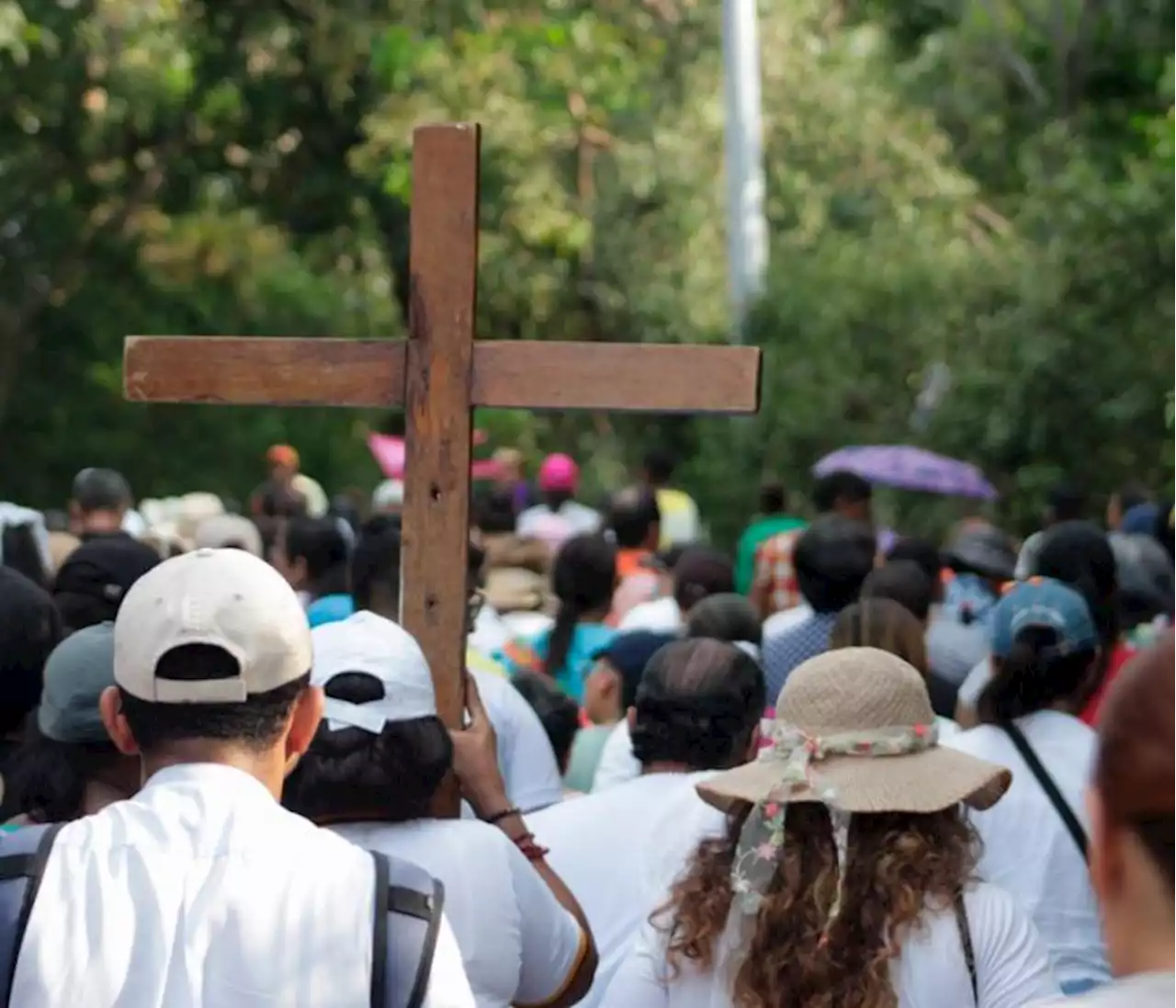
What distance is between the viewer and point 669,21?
2714 centimetres

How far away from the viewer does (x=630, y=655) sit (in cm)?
641

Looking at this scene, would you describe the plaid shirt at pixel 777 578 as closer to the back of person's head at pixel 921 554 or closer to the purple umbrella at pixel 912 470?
the back of person's head at pixel 921 554

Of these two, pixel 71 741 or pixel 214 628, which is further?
pixel 71 741

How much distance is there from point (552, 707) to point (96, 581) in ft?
4.21

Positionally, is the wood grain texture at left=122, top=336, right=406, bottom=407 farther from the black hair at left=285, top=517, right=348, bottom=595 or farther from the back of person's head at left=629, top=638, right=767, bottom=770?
the black hair at left=285, top=517, right=348, bottom=595

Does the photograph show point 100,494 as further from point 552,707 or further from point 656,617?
point 552,707

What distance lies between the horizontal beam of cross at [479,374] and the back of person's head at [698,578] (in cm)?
334

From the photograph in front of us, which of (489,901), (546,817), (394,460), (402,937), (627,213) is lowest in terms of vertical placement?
(394,460)

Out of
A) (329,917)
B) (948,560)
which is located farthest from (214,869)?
(948,560)

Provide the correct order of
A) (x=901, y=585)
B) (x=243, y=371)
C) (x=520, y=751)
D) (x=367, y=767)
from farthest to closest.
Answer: (x=901, y=585), (x=520, y=751), (x=243, y=371), (x=367, y=767)

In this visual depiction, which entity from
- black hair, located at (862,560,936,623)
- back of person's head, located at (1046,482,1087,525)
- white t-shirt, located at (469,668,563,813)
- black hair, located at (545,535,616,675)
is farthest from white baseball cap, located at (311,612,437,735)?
back of person's head, located at (1046,482,1087,525)

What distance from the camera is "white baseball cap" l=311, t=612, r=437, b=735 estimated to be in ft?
12.3

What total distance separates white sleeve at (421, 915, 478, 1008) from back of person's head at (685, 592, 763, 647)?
3865 millimetres

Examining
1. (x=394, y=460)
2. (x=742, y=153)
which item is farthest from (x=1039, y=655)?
(x=394, y=460)
